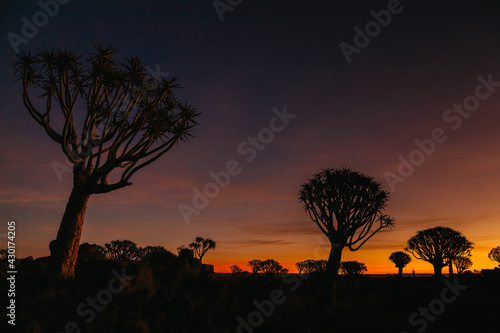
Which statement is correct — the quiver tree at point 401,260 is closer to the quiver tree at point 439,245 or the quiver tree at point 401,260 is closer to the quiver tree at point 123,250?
Answer: the quiver tree at point 439,245

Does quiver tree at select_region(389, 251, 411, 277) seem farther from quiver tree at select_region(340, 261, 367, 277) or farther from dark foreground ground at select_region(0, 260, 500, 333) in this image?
dark foreground ground at select_region(0, 260, 500, 333)

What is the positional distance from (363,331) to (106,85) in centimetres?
1272

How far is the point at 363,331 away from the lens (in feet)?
32.1

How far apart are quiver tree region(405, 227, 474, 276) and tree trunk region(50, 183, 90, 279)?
120ft

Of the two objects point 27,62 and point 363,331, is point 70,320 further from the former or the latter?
point 27,62

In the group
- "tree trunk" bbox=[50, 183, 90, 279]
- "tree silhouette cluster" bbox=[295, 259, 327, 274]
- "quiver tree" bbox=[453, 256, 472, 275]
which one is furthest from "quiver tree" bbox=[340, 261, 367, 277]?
"tree trunk" bbox=[50, 183, 90, 279]

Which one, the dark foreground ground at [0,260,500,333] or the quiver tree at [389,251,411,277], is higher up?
the quiver tree at [389,251,411,277]

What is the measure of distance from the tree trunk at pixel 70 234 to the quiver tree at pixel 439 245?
36680 mm

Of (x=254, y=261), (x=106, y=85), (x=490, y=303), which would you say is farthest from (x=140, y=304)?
(x=254, y=261)

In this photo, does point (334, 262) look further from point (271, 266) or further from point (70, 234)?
point (271, 266)

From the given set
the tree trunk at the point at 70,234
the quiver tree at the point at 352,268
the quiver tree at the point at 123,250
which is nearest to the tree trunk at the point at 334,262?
the tree trunk at the point at 70,234

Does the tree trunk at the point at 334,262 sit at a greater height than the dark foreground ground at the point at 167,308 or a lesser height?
greater

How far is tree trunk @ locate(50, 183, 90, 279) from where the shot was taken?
11.7 metres

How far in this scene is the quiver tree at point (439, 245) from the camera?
36.5m
